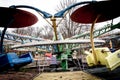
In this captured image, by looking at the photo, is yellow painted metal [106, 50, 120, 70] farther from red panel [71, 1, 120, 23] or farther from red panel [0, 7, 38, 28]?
red panel [0, 7, 38, 28]

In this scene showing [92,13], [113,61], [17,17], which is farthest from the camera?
[17,17]

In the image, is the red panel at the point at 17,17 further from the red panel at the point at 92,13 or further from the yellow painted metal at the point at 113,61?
→ the yellow painted metal at the point at 113,61

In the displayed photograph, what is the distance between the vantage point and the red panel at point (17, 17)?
9.05 meters

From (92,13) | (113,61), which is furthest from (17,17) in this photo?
(113,61)

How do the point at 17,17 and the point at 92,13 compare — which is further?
the point at 17,17

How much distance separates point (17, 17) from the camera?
10.2 m

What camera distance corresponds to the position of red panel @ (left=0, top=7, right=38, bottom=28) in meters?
9.05

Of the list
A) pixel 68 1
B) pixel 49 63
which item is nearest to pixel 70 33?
pixel 68 1

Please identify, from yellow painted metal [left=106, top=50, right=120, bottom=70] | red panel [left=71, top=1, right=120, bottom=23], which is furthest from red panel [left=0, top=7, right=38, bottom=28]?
yellow painted metal [left=106, top=50, right=120, bottom=70]

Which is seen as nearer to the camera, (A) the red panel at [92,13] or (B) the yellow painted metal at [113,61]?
(B) the yellow painted metal at [113,61]

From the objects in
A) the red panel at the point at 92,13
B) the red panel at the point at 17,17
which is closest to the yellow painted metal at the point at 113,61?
the red panel at the point at 92,13

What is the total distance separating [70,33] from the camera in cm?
4766

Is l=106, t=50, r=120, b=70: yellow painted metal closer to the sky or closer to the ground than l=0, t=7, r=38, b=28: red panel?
closer to the ground

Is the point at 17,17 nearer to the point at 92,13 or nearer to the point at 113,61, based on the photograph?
the point at 92,13
